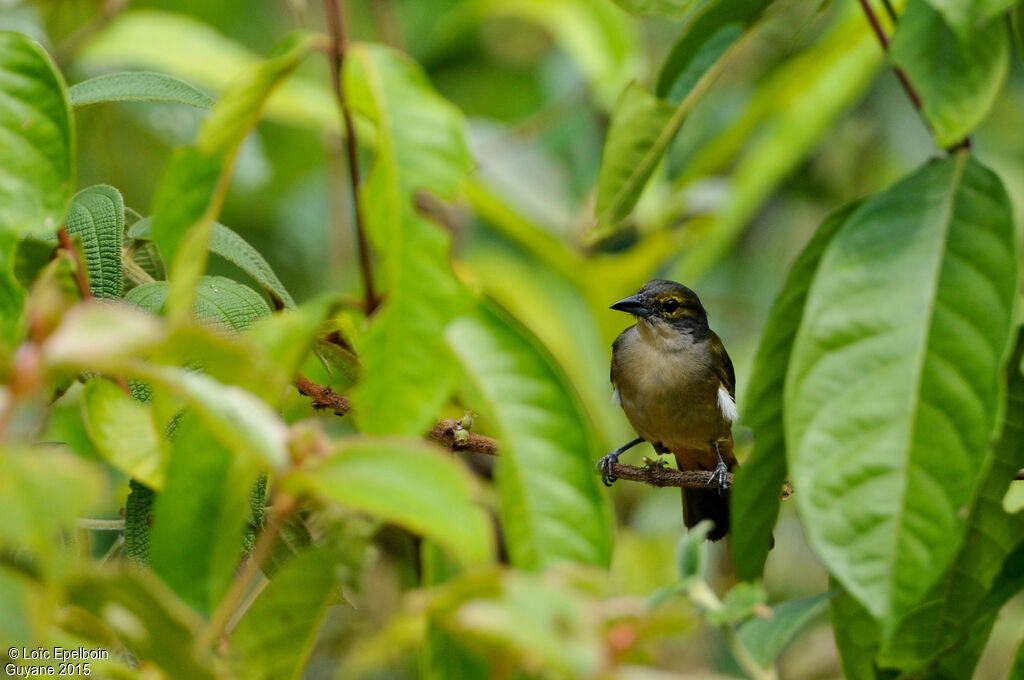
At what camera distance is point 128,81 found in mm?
1763

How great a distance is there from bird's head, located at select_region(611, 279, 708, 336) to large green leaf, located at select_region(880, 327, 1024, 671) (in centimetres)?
260

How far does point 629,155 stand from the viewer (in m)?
2.06

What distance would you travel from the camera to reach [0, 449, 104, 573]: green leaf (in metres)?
0.86

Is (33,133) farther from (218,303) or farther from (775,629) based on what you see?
(775,629)

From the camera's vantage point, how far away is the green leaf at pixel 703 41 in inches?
79.4

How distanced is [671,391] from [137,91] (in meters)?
2.95

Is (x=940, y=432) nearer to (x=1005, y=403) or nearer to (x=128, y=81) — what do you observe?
(x=1005, y=403)

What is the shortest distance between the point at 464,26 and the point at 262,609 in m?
5.29

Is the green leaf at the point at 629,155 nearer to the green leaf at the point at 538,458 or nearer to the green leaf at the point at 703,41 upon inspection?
the green leaf at the point at 703,41

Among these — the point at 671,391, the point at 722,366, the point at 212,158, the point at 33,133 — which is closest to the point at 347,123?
the point at 212,158

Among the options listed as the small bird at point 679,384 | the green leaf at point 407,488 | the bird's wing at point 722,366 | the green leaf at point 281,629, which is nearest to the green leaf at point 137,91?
the green leaf at point 281,629

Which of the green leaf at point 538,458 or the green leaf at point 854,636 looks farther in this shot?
the green leaf at point 854,636

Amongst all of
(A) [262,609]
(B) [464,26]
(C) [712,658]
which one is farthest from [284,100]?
(A) [262,609]

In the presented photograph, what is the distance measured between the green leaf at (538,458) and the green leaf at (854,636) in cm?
85
